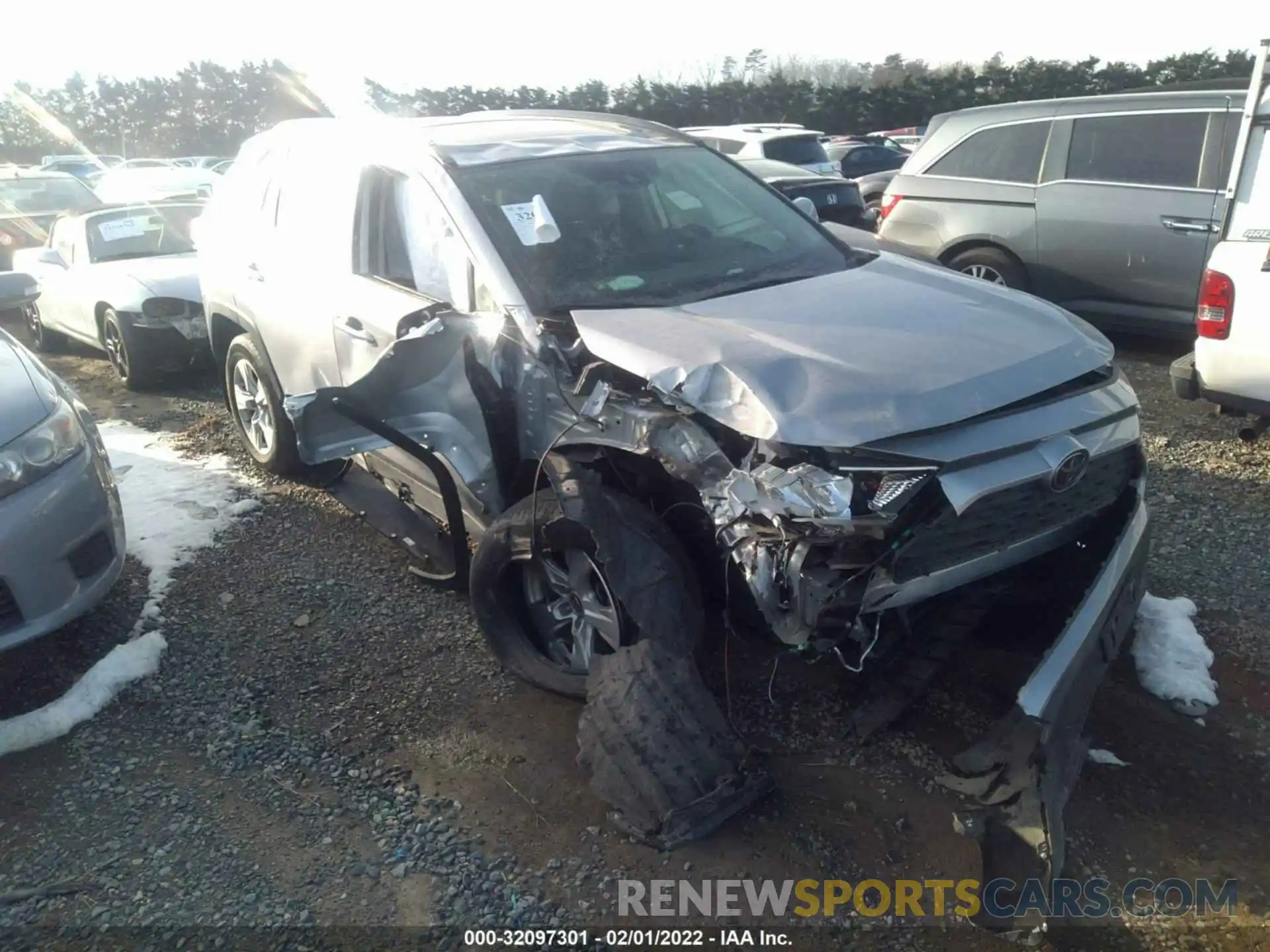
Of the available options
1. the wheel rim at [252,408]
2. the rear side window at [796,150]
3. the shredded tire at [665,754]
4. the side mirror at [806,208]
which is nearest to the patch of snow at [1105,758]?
the shredded tire at [665,754]

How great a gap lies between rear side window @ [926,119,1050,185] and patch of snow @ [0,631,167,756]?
6.84m

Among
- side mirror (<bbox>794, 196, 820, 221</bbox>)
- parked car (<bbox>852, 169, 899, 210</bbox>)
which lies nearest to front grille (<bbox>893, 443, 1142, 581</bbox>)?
side mirror (<bbox>794, 196, 820, 221</bbox>)

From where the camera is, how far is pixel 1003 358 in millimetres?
2953

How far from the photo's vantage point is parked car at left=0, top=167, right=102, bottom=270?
1095 centimetres

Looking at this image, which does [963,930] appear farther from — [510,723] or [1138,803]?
[510,723]

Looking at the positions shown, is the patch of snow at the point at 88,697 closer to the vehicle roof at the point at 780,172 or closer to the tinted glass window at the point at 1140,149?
the tinted glass window at the point at 1140,149

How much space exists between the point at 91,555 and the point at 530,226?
2.14 meters

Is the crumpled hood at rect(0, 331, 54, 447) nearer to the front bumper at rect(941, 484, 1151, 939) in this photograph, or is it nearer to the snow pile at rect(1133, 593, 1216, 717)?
the front bumper at rect(941, 484, 1151, 939)

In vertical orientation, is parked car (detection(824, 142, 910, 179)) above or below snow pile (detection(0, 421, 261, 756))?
above

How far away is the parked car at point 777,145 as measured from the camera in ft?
42.8

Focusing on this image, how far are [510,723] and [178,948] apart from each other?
1.21 metres

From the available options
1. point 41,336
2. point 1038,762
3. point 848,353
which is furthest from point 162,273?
point 1038,762

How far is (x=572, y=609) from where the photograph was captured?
3.51 meters

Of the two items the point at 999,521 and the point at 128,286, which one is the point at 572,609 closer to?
the point at 999,521
